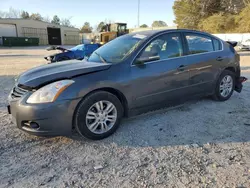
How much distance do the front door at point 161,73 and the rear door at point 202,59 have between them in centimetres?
20

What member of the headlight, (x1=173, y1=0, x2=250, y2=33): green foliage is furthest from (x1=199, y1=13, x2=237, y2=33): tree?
the headlight

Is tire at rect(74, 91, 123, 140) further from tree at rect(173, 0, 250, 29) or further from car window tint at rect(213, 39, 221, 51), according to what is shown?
tree at rect(173, 0, 250, 29)

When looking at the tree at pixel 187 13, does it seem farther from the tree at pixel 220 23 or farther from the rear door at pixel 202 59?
the rear door at pixel 202 59

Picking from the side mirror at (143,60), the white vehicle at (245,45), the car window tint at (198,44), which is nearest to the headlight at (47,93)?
the side mirror at (143,60)

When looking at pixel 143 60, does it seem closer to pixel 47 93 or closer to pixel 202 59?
pixel 202 59

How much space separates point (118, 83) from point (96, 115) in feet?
1.90

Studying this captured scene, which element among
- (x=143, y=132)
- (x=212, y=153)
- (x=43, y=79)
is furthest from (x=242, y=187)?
(x=43, y=79)

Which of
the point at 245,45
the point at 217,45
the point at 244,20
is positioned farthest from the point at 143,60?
the point at 244,20

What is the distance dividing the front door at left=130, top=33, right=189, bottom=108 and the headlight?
112 centimetres

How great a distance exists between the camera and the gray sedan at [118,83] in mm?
2982

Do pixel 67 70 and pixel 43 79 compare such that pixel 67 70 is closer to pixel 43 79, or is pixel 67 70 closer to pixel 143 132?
pixel 43 79

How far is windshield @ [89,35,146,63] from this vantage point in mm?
3707

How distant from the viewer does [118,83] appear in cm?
337

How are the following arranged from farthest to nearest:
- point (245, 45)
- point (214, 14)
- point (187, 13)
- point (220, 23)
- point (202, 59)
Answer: point (187, 13)
point (214, 14)
point (220, 23)
point (245, 45)
point (202, 59)
